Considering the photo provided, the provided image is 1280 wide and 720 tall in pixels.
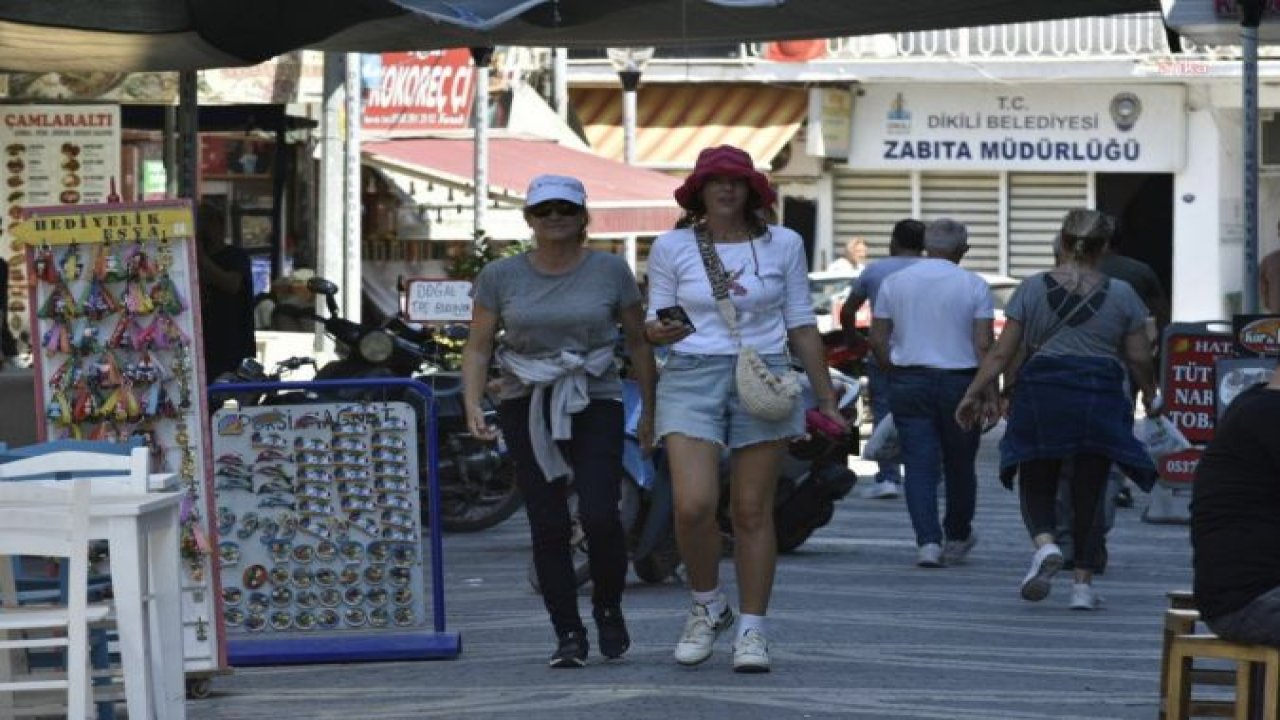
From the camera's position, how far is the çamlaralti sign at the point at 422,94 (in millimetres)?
30844

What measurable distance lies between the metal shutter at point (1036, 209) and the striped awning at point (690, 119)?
11.2ft

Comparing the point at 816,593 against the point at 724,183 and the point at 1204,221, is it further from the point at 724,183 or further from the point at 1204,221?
the point at 1204,221

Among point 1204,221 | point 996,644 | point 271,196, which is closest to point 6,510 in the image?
point 996,644

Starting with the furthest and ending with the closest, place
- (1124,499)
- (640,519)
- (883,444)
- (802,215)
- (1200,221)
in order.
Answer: (802,215) < (1200,221) < (1124,499) < (883,444) < (640,519)

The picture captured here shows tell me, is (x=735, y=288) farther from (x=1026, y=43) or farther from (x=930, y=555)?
(x=1026, y=43)

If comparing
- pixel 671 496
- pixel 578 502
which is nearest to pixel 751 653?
pixel 578 502

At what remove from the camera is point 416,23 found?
14086mm

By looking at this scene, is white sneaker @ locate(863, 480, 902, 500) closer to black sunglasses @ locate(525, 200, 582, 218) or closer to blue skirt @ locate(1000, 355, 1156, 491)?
blue skirt @ locate(1000, 355, 1156, 491)

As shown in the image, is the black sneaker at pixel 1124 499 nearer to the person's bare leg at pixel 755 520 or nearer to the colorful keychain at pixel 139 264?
the person's bare leg at pixel 755 520

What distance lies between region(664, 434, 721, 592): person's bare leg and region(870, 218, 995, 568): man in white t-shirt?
412 cm

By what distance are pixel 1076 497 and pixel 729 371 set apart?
2922 mm

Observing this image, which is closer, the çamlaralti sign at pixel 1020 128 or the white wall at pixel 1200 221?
the white wall at pixel 1200 221

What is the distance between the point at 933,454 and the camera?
14008 millimetres

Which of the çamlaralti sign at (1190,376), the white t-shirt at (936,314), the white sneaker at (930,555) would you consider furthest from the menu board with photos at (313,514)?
the çamlaralti sign at (1190,376)
